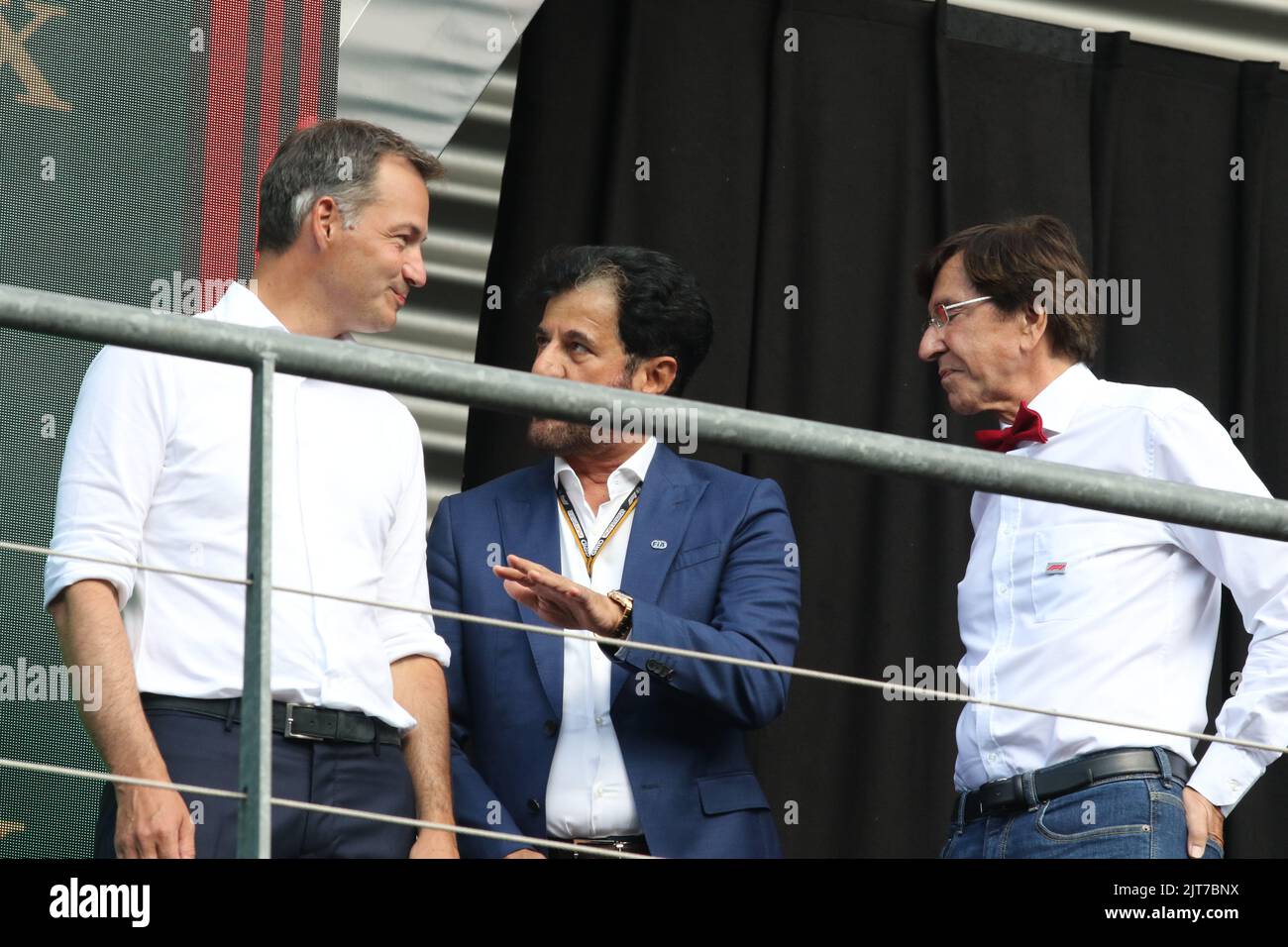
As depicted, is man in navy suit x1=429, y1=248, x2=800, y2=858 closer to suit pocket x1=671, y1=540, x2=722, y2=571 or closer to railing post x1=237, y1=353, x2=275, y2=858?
suit pocket x1=671, y1=540, x2=722, y2=571

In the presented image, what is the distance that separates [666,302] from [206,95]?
781 mm

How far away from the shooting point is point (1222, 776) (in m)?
2.35

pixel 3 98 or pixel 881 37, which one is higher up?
pixel 881 37

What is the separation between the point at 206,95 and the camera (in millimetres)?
2963

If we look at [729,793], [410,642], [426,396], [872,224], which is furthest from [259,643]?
[872,224]

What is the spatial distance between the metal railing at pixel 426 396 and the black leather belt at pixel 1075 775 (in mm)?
675

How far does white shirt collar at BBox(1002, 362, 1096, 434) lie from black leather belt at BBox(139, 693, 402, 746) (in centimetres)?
102

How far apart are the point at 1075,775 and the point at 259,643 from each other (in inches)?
47.2

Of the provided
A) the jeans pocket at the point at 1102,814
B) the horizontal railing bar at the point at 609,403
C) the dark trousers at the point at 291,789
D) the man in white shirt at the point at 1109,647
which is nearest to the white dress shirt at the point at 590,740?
the dark trousers at the point at 291,789

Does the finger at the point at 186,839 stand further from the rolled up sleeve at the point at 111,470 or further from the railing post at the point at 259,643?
the railing post at the point at 259,643

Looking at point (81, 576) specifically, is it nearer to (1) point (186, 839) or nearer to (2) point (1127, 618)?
(1) point (186, 839)

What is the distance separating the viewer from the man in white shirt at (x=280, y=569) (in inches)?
85.0
